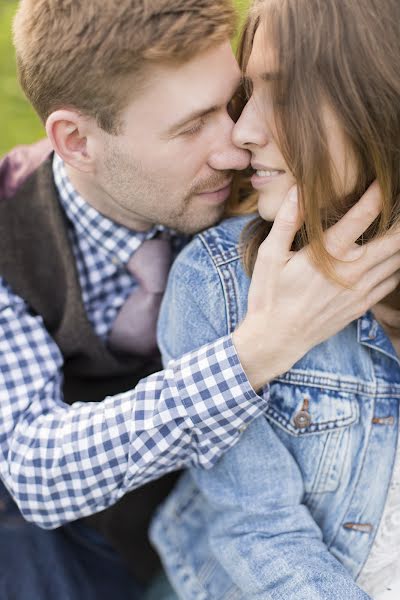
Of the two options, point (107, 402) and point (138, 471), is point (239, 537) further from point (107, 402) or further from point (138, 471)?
point (107, 402)

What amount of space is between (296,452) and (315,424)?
0.32 ft

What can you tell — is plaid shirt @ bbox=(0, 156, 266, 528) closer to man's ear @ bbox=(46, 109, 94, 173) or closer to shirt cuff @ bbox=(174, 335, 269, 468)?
shirt cuff @ bbox=(174, 335, 269, 468)

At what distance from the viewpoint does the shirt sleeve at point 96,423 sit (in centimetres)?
188

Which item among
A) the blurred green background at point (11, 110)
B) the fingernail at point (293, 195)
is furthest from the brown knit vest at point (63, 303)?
the blurred green background at point (11, 110)

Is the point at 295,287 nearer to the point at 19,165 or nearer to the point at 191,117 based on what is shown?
the point at 191,117

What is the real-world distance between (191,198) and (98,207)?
304mm

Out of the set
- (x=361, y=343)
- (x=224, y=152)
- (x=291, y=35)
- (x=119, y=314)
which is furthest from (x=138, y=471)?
(x=291, y=35)

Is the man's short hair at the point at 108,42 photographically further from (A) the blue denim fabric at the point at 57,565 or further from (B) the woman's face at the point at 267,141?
(A) the blue denim fabric at the point at 57,565

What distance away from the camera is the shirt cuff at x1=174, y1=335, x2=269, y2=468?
Result: 186cm

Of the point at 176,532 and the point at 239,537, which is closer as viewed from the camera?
the point at 239,537

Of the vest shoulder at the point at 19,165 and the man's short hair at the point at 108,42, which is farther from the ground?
the man's short hair at the point at 108,42

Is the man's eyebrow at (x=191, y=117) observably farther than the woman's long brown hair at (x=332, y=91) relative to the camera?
Yes

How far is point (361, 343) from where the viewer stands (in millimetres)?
2078

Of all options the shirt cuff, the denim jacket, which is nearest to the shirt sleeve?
the shirt cuff
